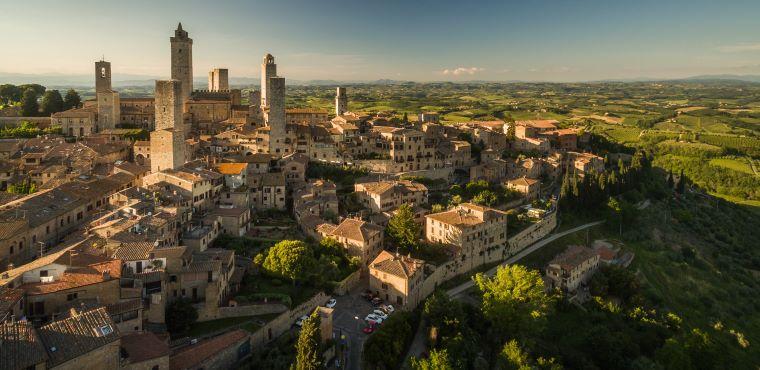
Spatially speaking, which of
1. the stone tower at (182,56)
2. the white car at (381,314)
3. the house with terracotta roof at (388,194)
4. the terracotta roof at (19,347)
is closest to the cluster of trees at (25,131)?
the stone tower at (182,56)

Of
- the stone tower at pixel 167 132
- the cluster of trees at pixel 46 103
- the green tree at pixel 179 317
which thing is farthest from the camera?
the cluster of trees at pixel 46 103

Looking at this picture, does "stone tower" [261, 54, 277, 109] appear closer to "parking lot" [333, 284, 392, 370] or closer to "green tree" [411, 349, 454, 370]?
"parking lot" [333, 284, 392, 370]

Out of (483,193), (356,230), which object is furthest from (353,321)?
(483,193)

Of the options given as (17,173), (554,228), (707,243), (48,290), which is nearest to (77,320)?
(48,290)

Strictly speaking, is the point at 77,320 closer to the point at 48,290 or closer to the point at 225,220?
the point at 48,290

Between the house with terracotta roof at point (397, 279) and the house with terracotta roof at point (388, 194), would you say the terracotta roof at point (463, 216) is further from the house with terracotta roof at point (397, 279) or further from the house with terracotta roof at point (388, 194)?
the house with terracotta roof at point (397, 279)

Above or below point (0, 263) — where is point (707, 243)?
below

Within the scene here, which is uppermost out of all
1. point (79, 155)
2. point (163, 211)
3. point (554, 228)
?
point (79, 155)
